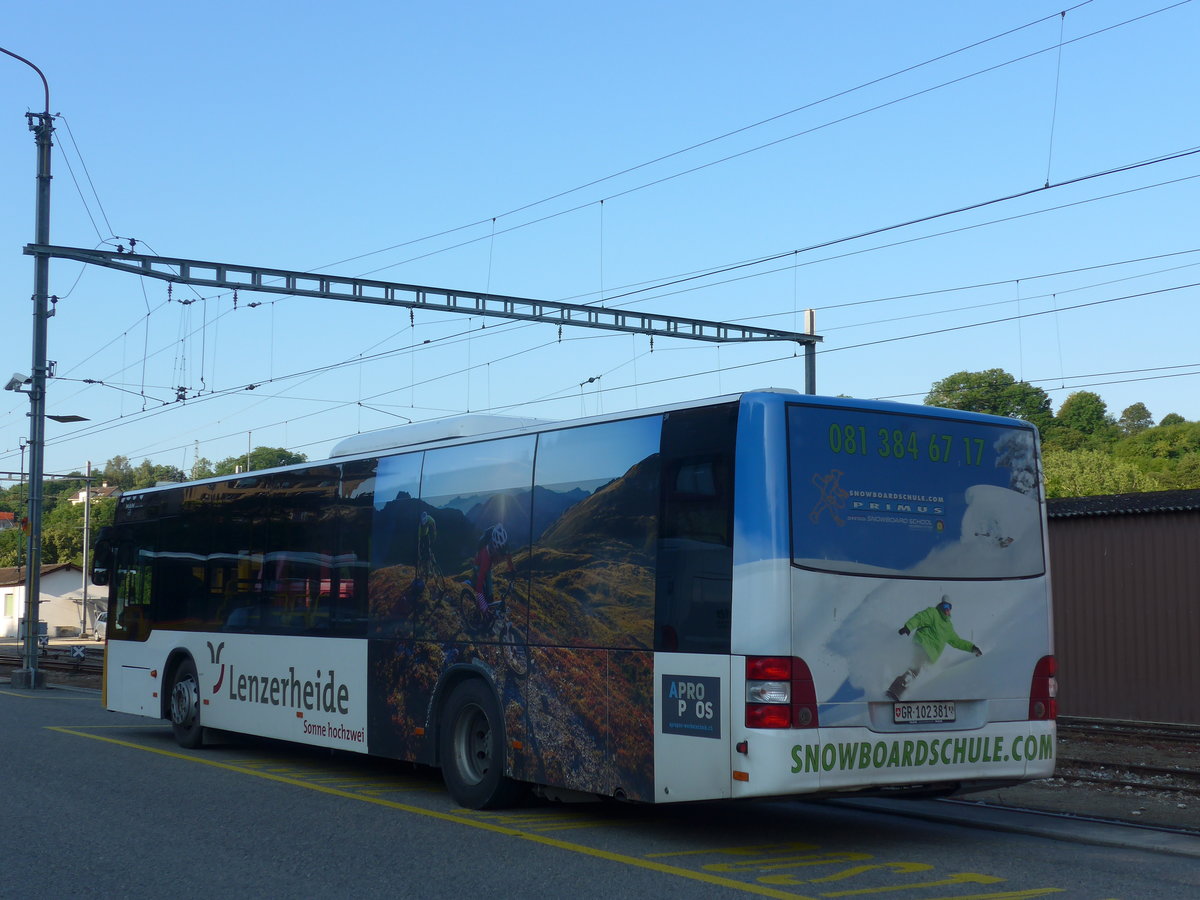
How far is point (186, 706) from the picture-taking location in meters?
15.2

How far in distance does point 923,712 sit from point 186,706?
9480 mm

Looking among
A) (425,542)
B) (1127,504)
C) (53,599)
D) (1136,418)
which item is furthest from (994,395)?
(425,542)

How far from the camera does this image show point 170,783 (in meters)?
12.0

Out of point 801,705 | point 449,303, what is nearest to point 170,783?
point 801,705

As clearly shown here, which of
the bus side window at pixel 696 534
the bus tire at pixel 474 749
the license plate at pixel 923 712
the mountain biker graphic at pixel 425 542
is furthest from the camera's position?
the mountain biker graphic at pixel 425 542

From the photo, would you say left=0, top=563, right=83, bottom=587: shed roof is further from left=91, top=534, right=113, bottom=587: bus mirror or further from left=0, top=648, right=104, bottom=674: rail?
left=91, top=534, right=113, bottom=587: bus mirror

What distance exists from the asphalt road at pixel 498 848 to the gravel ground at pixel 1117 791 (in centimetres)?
95

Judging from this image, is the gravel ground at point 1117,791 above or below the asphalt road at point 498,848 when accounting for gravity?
below

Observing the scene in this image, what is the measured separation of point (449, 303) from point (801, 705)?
16010 mm

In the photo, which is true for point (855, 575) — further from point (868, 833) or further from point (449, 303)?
point (449, 303)

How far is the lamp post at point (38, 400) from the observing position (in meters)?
26.0

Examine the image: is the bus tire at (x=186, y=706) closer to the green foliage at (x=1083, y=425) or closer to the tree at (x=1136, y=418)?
the green foliage at (x=1083, y=425)

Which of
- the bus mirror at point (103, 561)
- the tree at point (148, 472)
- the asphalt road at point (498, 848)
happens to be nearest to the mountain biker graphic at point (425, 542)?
the asphalt road at point (498, 848)

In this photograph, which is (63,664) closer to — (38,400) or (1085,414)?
(38,400)
